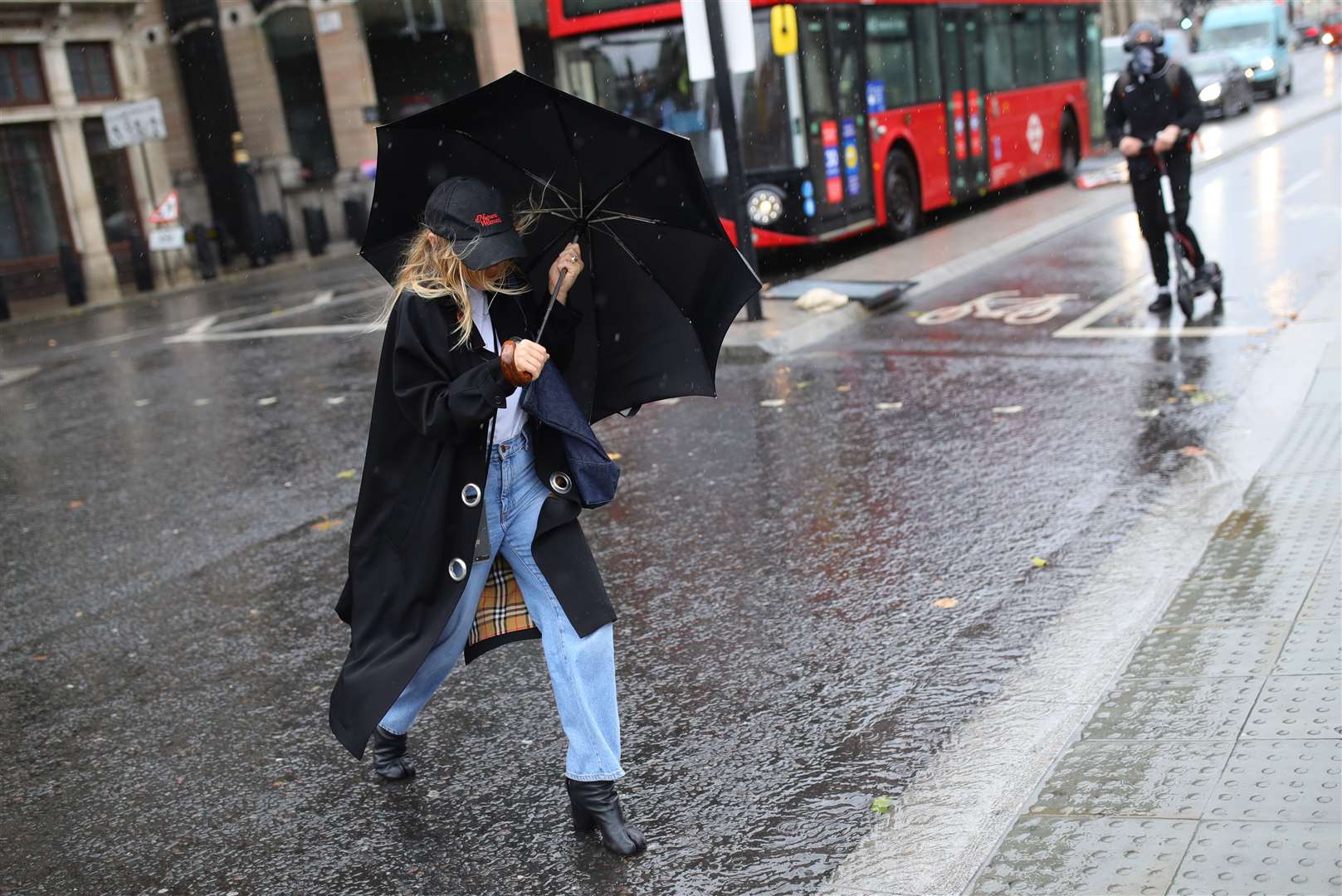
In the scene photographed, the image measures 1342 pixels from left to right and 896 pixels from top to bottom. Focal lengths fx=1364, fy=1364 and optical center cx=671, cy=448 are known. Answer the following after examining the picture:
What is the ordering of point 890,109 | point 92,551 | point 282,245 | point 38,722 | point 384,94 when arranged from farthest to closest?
1. point 384,94
2. point 282,245
3. point 890,109
4. point 92,551
5. point 38,722

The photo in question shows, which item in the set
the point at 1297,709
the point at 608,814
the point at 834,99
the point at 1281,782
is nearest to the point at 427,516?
the point at 608,814

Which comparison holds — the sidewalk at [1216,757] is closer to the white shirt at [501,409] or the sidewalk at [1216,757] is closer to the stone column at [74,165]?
the white shirt at [501,409]

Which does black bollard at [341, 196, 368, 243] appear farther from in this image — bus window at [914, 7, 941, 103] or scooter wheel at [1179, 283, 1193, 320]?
scooter wheel at [1179, 283, 1193, 320]

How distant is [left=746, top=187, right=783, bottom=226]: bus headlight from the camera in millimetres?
14445

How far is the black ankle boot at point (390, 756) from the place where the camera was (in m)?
4.03

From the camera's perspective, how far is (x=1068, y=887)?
120 inches

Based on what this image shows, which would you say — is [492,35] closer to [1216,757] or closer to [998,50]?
[998,50]

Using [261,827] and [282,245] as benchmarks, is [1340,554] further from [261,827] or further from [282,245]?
[282,245]

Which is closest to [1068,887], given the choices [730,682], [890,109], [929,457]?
[730,682]

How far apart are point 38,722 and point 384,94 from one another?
98.2ft

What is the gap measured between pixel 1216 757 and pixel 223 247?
92.4ft

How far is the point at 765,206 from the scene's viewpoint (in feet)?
47.7

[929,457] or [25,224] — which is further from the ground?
[25,224]

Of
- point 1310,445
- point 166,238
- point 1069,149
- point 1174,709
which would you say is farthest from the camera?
point 166,238
